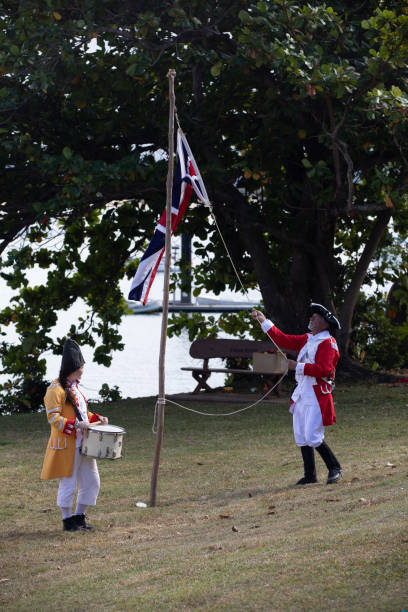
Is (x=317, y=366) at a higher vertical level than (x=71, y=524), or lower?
higher

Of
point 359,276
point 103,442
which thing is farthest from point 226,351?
point 103,442

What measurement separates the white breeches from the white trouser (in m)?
2.29

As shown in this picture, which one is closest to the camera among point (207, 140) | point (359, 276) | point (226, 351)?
point (207, 140)

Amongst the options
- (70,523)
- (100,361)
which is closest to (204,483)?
(70,523)

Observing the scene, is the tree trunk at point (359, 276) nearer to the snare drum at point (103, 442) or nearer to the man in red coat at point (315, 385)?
the man in red coat at point (315, 385)

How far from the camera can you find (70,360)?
317 inches

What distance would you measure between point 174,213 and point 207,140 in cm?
750

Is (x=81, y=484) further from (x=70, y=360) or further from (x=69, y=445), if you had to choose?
(x=70, y=360)

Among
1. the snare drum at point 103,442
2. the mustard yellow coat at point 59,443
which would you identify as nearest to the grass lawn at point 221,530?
the mustard yellow coat at point 59,443

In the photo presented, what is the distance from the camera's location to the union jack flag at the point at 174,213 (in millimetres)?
9219

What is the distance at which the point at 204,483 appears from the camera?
10000mm

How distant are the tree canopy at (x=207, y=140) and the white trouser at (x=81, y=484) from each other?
6953 mm

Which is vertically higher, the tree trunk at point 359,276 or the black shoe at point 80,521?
the tree trunk at point 359,276

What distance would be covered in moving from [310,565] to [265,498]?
3.04m
